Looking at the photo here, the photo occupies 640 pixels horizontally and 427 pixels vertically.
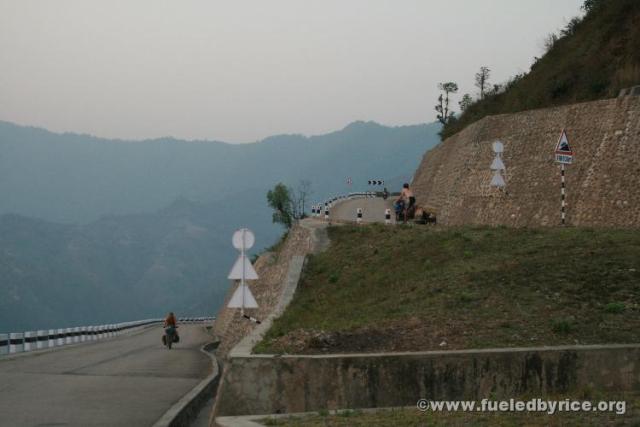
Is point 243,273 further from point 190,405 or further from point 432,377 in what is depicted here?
point 432,377

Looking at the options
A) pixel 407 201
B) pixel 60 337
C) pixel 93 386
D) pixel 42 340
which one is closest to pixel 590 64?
pixel 407 201

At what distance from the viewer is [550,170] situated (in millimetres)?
32938

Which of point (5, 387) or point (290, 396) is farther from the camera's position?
point (5, 387)

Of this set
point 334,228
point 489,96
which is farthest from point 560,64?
point 334,228

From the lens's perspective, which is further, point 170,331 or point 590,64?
point 590,64

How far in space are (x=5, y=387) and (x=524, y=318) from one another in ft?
33.4

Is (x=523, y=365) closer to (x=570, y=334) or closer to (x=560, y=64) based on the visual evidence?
(x=570, y=334)

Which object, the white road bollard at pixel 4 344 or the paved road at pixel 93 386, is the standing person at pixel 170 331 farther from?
the white road bollard at pixel 4 344

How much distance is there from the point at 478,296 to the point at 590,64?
30388mm

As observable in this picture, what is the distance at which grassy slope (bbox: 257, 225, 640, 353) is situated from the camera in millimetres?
11836

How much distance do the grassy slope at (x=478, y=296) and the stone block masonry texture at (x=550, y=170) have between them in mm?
8556

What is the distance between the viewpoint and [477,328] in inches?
480

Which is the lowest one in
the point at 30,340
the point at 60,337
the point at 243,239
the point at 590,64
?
the point at 60,337

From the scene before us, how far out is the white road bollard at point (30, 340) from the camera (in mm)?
28997
